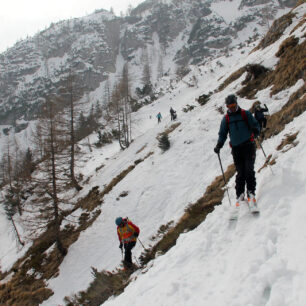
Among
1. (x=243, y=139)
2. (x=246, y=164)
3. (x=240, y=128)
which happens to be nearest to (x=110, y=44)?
(x=240, y=128)

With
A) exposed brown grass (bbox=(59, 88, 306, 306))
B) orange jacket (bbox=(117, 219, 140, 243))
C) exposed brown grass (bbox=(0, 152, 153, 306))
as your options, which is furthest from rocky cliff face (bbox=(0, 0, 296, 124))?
orange jacket (bbox=(117, 219, 140, 243))

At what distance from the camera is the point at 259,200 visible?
497 centimetres

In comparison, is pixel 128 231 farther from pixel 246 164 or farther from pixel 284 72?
pixel 284 72

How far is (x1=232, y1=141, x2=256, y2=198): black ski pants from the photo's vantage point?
4.97 metres

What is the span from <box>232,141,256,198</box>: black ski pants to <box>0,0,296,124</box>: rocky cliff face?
377ft

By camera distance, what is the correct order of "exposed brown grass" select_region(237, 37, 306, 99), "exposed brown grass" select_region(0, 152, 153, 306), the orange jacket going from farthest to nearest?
"exposed brown grass" select_region(0, 152, 153, 306)
"exposed brown grass" select_region(237, 37, 306, 99)
the orange jacket

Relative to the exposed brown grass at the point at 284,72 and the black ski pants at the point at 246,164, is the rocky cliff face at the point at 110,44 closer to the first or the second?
the exposed brown grass at the point at 284,72

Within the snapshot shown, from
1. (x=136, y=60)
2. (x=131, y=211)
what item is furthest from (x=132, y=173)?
(x=136, y=60)

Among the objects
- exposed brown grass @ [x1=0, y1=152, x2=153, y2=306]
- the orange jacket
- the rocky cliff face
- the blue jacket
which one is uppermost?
the rocky cliff face

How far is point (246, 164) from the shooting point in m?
5.03

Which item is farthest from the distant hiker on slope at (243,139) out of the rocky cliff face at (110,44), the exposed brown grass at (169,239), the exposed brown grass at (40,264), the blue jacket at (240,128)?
the rocky cliff face at (110,44)

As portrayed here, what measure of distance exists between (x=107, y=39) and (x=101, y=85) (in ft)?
136

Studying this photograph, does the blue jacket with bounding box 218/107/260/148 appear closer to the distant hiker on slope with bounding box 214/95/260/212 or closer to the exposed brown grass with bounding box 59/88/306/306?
the distant hiker on slope with bounding box 214/95/260/212

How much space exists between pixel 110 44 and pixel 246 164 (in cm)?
15845
